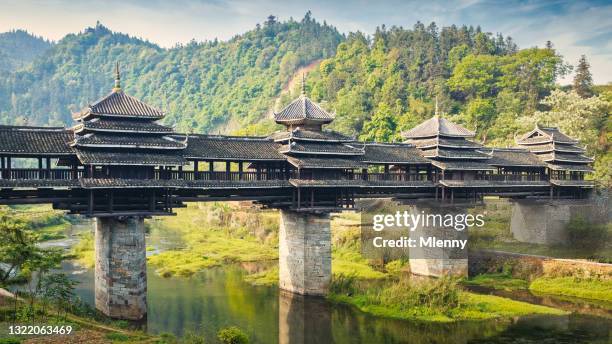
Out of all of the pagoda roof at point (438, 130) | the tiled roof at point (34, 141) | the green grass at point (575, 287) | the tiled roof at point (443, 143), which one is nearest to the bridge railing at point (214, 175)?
the tiled roof at point (34, 141)

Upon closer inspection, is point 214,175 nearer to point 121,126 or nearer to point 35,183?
point 121,126

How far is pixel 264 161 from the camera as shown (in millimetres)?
34969

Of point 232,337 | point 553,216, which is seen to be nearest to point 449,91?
point 553,216

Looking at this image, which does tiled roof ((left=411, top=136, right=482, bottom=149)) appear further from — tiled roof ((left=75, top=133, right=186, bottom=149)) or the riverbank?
tiled roof ((left=75, top=133, right=186, bottom=149))

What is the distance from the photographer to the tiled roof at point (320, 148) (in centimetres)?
3488

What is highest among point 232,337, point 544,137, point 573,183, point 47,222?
point 544,137

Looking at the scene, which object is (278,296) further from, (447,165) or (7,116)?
(7,116)

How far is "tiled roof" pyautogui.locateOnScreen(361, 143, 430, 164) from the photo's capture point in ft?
129

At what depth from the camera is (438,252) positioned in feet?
139

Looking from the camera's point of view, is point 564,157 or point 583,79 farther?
point 583,79

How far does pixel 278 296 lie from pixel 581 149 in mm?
32385

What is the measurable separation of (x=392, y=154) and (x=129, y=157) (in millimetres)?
19047

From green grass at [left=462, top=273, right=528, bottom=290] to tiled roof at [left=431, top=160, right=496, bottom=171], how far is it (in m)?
8.05

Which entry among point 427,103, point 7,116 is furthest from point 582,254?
point 7,116
